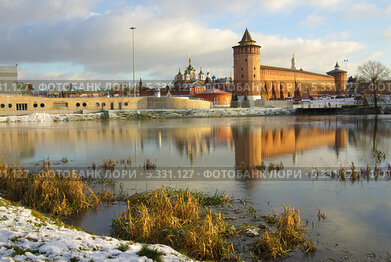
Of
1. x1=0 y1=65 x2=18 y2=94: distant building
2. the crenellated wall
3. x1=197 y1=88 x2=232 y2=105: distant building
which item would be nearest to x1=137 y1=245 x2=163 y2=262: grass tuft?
the crenellated wall

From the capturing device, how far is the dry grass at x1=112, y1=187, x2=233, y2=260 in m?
5.19

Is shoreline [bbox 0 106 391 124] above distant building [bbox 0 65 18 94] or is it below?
below

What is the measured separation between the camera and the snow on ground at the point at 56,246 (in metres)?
4.21

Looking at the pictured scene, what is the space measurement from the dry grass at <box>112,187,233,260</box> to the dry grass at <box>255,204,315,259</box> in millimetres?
548

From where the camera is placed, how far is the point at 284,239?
5.62 meters

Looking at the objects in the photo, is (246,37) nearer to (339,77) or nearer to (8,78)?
(8,78)

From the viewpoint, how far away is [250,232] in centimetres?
588

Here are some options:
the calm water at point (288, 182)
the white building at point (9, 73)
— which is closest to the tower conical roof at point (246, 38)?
the white building at point (9, 73)

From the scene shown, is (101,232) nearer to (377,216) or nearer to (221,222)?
(221,222)

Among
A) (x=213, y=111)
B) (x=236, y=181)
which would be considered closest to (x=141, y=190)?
(x=236, y=181)

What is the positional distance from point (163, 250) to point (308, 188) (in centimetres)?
541

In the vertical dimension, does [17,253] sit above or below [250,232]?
above

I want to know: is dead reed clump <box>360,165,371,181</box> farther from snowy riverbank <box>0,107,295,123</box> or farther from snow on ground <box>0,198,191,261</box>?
snowy riverbank <box>0,107,295,123</box>

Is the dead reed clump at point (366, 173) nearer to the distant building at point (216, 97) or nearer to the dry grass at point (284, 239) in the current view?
the dry grass at point (284, 239)
